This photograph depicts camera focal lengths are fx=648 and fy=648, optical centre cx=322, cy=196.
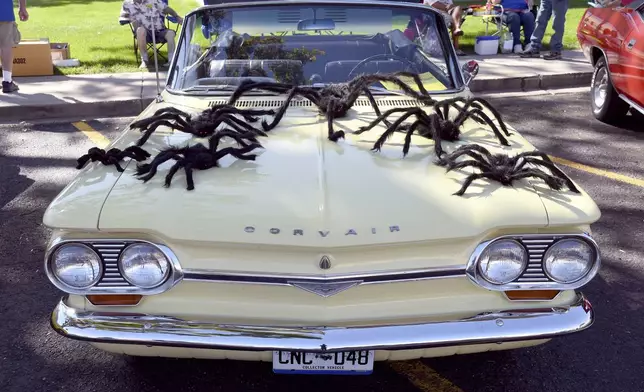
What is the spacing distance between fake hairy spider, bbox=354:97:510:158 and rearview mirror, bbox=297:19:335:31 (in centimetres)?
101

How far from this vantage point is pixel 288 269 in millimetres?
2295

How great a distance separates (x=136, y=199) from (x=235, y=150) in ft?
1.70

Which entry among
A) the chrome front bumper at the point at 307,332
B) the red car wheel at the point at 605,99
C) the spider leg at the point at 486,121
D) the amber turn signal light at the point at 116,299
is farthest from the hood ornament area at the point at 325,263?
the red car wheel at the point at 605,99

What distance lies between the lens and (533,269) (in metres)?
2.43

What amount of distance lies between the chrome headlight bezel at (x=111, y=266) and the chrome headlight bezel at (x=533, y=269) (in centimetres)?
107

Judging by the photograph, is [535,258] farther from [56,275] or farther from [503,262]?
[56,275]

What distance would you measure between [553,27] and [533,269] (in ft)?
29.4

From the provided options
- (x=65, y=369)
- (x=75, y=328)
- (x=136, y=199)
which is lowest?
(x=65, y=369)

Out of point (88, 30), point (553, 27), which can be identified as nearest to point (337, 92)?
point (553, 27)

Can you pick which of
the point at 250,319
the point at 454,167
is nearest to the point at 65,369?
the point at 250,319

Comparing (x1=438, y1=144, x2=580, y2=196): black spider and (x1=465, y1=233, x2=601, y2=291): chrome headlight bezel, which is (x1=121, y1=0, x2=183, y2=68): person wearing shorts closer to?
(x1=438, y1=144, x2=580, y2=196): black spider

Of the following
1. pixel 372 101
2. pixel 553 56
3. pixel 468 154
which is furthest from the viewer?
pixel 553 56

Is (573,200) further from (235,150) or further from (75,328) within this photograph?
(75,328)

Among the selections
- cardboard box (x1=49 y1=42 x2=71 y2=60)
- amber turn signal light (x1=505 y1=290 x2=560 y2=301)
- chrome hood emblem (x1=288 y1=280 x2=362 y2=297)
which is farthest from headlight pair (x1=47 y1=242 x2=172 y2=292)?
cardboard box (x1=49 y1=42 x2=71 y2=60)
